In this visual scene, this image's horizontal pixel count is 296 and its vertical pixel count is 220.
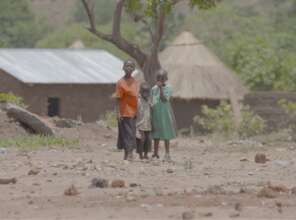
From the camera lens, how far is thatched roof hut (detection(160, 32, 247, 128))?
37.9m

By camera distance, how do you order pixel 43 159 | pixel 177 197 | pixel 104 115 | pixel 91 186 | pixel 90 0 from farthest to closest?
pixel 104 115, pixel 90 0, pixel 43 159, pixel 91 186, pixel 177 197

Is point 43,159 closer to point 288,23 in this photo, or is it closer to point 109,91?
point 109,91

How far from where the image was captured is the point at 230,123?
3106 cm

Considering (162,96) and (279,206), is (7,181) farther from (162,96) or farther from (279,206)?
(162,96)

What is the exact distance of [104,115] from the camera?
35562mm

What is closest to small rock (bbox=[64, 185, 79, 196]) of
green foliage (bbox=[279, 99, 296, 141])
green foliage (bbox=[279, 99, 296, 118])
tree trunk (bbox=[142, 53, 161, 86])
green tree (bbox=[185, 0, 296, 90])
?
tree trunk (bbox=[142, 53, 161, 86])

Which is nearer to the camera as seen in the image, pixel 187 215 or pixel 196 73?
pixel 187 215

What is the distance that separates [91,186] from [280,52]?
92.1 ft

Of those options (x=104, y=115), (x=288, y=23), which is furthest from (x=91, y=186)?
(x=288, y=23)

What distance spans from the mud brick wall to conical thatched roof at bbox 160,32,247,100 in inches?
192

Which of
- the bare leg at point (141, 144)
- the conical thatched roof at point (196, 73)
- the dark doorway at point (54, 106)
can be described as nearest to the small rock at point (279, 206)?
the bare leg at point (141, 144)

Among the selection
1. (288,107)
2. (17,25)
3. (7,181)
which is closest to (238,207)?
(7,181)

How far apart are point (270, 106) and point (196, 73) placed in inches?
268

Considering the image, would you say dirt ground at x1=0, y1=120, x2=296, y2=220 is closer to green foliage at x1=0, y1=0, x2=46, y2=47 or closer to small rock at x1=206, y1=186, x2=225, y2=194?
small rock at x1=206, y1=186, x2=225, y2=194
